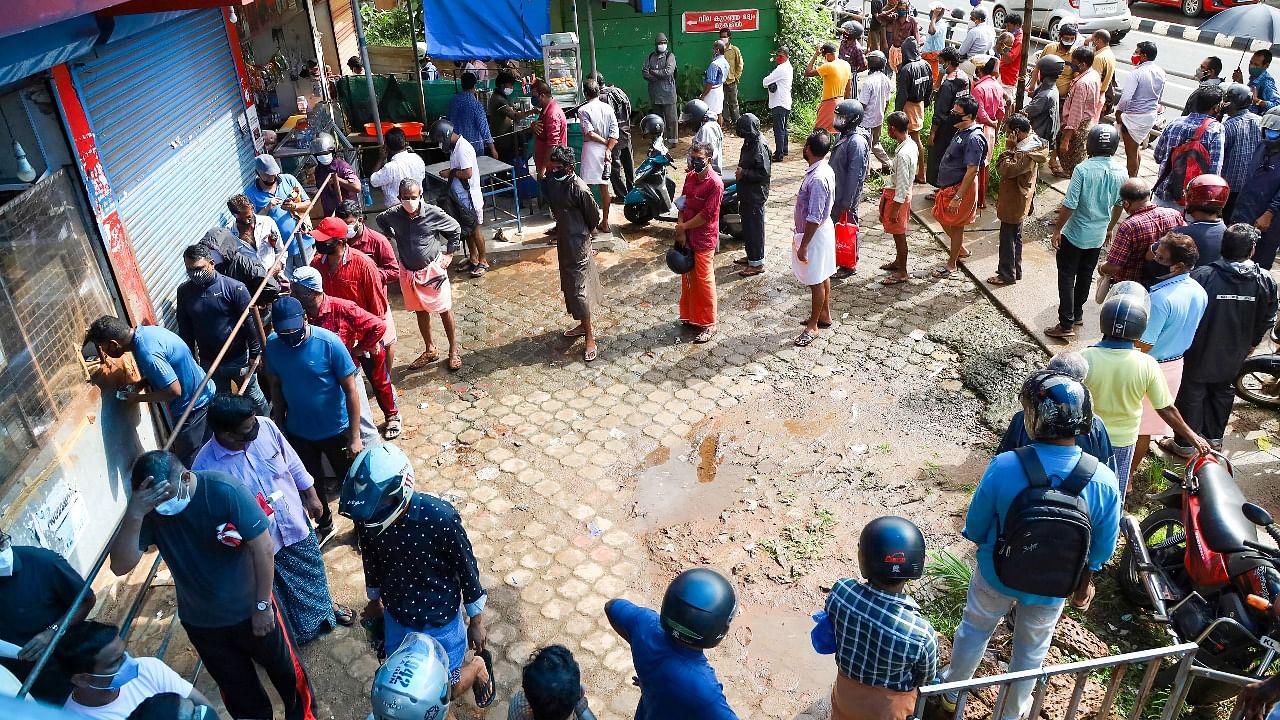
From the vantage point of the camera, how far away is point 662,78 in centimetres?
1288

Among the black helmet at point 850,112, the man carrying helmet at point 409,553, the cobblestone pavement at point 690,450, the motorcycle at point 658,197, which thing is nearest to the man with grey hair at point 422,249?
the cobblestone pavement at point 690,450

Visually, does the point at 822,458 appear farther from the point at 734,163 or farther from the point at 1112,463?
the point at 734,163

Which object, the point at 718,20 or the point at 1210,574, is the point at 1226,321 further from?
the point at 718,20

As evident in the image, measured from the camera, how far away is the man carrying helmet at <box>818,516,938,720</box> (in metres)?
3.07

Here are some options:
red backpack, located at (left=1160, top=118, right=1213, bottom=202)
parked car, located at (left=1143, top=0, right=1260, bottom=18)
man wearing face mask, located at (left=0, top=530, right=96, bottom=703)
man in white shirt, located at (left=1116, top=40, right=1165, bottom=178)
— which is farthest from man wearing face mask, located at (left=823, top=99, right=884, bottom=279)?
parked car, located at (left=1143, top=0, right=1260, bottom=18)

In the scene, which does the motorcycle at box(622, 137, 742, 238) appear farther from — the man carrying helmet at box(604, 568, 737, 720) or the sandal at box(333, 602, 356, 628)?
the man carrying helmet at box(604, 568, 737, 720)

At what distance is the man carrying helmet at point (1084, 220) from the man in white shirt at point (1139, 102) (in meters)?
3.60

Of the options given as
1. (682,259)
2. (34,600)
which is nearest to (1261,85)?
(682,259)

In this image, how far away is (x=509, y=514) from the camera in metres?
5.73

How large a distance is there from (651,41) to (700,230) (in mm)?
8472

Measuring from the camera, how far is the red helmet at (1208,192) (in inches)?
224

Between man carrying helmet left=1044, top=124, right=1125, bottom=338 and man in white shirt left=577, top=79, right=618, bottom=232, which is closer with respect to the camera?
man carrying helmet left=1044, top=124, right=1125, bottom=338

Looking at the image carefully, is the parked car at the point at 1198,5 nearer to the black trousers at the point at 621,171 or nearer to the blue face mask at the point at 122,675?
the black trousers at the point at 621,171

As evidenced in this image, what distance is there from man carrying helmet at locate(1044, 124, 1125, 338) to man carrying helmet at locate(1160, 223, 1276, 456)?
1.64m
